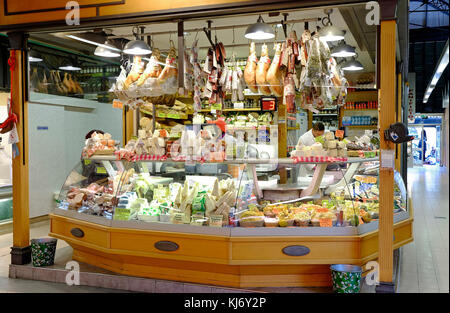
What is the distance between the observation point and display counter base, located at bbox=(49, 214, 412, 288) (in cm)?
413

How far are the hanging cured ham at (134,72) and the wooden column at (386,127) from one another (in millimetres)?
2689

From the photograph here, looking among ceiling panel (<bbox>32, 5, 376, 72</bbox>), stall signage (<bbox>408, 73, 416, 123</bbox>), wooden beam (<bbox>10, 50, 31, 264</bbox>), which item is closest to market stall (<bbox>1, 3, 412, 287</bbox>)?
wooden beam (<bbox>10, 50, 31, 264</bbox>)

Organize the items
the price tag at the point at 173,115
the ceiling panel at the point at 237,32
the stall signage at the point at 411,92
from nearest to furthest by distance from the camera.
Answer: the ceiling panel at the point at 237,32 < the price tag at the point at 173,115 < the stall signage at the point at 411,92

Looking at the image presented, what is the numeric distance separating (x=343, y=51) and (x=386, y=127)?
4.32 feet

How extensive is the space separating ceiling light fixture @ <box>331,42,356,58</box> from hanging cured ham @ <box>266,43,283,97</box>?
2.00 ft

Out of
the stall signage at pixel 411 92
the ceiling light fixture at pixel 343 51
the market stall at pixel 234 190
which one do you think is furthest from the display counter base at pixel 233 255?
the stall signage at pixel 411 92

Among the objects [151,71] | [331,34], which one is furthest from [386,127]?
[151,71]

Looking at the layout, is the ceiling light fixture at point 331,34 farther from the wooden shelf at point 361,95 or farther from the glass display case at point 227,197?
the wooden shelf at point 361,95

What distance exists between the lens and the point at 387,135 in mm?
3805

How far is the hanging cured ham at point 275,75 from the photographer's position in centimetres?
477
